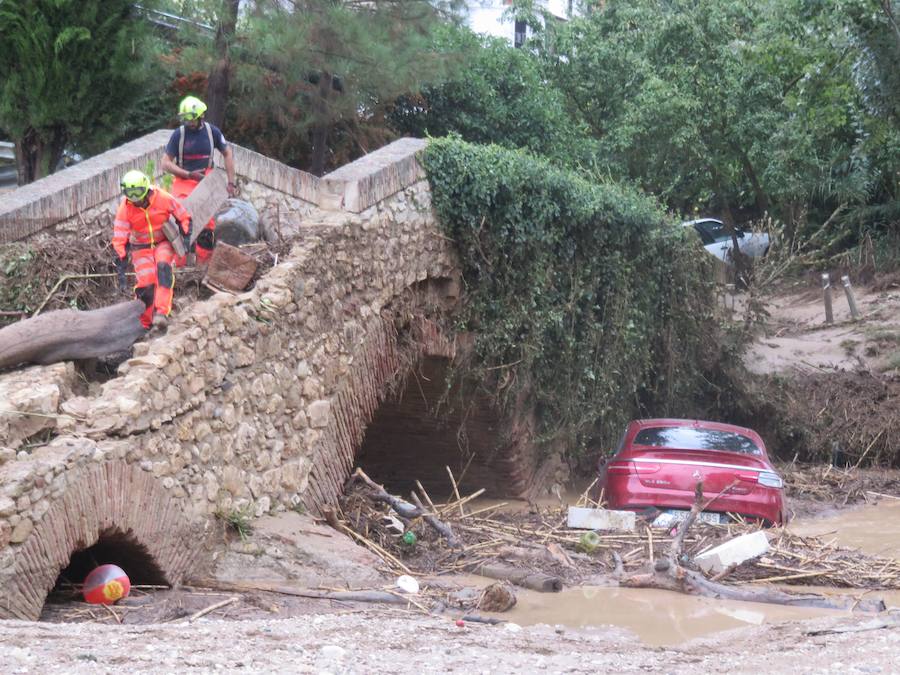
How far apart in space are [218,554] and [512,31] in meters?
30.7

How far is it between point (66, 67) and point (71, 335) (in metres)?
7.07

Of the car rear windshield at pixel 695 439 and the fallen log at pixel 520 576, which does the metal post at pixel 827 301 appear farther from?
the fallen log at pixel 520 576

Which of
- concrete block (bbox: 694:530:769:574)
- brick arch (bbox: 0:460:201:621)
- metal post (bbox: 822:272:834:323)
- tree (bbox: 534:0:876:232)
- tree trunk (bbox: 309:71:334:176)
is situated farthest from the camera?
metal post (bbox: 822:272:834:323)

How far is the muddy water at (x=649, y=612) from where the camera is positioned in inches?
307

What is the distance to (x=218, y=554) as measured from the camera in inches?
333

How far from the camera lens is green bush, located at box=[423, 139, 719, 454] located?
42.9ft

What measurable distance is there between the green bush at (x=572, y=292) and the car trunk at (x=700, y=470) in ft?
9.79

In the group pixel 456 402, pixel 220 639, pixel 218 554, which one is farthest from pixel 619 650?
pixel 456 402

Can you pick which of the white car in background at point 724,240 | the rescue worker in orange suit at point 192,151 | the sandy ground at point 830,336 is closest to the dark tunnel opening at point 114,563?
the rescue worker in orange suit at point 192,151

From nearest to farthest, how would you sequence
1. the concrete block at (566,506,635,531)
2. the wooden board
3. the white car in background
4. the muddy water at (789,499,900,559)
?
the wooden board < the concrete block at (566,506,635,531) < the muddy water at (789,499,900,559) < the white car in background

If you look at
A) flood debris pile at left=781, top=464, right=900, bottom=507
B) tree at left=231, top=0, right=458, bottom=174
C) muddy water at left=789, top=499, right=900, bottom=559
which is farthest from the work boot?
flood debris pile at left=781, top=464, right=900, bottom=507

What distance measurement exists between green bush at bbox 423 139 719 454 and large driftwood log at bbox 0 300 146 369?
4.60 m

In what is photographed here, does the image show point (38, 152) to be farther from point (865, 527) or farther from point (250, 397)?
point (865, 527)

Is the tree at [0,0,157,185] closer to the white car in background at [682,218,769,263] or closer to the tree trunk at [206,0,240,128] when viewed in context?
the tree trunk at [206,0,240,128]
